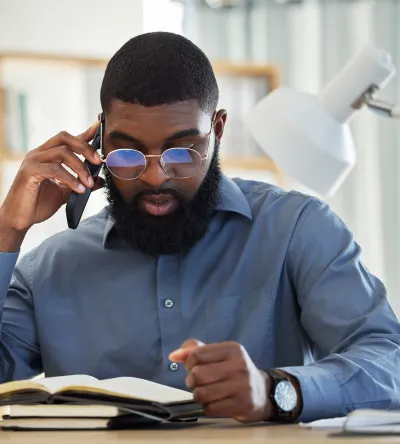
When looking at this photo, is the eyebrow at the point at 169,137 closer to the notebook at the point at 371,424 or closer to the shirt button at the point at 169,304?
the shirt button at the point at 169,304

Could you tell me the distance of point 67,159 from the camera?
5.98 feet

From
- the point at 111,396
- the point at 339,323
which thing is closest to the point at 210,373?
the point at 111,396

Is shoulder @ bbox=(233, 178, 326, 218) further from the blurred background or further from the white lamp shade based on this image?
the blurred background

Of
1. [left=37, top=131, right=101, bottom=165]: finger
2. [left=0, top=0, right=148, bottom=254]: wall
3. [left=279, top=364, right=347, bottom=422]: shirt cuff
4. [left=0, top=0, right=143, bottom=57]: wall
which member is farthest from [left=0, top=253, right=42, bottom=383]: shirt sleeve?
[left=0, top=0, right=143, bottom=57]: wall

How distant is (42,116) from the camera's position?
3.72 metres

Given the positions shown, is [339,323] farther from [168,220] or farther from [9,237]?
[9,237]

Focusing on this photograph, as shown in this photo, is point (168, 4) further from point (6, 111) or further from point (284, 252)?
point (284, 252)

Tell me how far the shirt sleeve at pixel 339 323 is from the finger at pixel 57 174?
0.43 metres

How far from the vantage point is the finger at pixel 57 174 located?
184cm

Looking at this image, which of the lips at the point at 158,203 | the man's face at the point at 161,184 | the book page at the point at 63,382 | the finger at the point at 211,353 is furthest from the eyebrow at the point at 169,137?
the finger at the point at 211,353

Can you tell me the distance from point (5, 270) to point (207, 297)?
1.29 ft

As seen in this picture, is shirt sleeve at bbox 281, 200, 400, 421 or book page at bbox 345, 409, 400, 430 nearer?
book page at bbox 345, 409, 400, 430

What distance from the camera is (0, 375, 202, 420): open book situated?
1.28 m

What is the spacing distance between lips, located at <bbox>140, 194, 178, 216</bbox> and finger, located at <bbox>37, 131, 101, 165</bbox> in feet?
0.46
